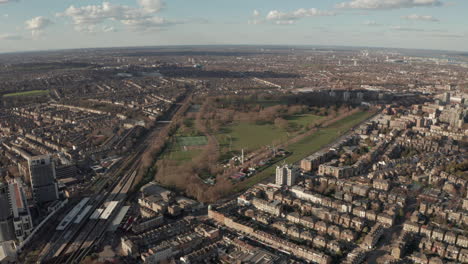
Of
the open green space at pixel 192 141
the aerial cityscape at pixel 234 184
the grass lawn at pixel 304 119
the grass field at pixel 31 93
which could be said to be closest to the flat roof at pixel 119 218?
the aerial cityscape at pixel 234 184

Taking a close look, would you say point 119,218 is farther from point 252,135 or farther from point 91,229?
point 252,135

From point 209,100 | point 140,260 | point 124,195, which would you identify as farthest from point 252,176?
point 209,100

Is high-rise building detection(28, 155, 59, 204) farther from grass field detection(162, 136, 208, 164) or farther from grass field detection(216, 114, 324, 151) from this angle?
grass field detection(216, 114, 324, 151)

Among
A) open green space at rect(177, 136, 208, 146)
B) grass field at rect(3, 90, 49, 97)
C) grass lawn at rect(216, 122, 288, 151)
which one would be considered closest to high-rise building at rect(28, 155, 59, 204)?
open green space at rect(177, 136, 208, 146)

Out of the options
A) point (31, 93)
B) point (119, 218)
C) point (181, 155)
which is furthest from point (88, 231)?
point (31, 93)

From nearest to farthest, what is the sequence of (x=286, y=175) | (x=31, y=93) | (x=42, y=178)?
(x=42, y=178), (x=286, y=175), (x=31, y=93)
